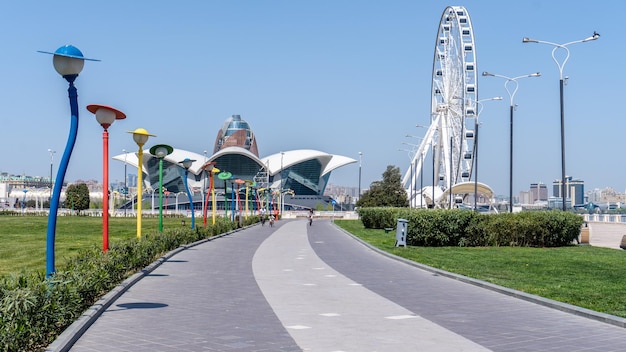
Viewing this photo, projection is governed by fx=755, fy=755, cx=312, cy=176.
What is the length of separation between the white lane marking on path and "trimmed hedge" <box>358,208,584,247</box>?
41.9ft

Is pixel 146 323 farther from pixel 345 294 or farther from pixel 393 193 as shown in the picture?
pixel 393 193

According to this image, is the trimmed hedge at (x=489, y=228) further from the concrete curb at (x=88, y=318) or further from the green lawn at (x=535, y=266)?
the concrete curb at (x=88, y=318)

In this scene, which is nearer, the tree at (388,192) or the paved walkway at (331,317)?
the paved walkway at (331,317)

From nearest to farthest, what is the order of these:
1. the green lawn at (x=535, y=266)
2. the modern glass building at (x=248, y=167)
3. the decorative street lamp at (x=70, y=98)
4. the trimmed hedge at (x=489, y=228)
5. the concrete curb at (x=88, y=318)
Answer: the concrete curb at (x=88, y=318) < the decorative street lamp at (x=70, y=98) < the green lawn at (x=535, y=266) < the trimmed hedge at (x=489, y=228) < the modern glass building at (x=248, y=167)

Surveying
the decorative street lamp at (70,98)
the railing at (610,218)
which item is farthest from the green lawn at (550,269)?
the railing at (610,218)

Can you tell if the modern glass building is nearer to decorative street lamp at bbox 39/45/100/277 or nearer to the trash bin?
the trash bin

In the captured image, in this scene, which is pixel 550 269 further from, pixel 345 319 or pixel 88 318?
pixel 88 318

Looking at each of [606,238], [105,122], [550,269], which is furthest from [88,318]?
[606,238]

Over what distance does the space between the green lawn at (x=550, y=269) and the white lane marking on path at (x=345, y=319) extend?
2.84 meters

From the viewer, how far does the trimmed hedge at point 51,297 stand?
7.01 metres

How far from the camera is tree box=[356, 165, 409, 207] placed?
8469cm

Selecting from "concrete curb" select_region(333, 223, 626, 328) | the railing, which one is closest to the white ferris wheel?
the railing

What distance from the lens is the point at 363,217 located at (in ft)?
177

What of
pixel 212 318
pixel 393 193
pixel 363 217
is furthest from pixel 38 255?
pixel 393 193
